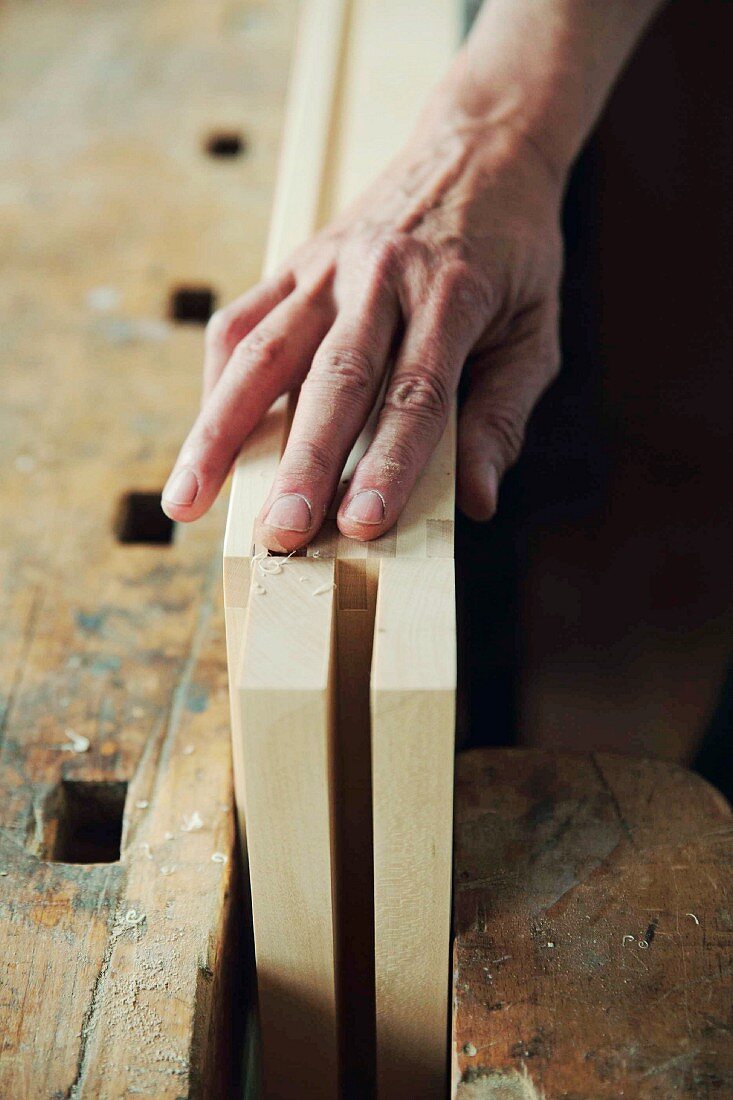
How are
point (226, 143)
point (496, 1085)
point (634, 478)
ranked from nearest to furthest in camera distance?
point (496, 1085)
point (634, 478)
point (226, 143)

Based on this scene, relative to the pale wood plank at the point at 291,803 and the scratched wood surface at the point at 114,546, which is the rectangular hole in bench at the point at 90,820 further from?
the pale wood plank at the point at 291,803

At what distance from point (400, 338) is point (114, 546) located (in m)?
0.40

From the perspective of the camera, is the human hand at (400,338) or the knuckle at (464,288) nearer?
the human hand at (400,338)

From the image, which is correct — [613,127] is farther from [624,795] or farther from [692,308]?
[624,795]

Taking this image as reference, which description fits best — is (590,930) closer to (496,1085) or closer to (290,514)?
(496,1085)

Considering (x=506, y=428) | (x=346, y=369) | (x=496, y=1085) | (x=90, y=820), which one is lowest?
(x=90, y=820)

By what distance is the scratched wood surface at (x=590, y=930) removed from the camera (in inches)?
27.8

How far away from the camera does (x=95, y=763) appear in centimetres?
94

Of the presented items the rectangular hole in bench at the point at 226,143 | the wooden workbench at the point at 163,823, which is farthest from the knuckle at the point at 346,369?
the rectangular hole in bench at the point at 226,143

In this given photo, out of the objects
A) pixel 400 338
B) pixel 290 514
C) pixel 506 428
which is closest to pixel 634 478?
pixel 506 428

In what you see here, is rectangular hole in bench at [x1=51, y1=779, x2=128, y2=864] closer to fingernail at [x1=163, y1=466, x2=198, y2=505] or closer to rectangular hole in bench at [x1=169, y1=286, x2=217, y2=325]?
fingernail at [x1=163, y1=466, x2=198, y2=505]

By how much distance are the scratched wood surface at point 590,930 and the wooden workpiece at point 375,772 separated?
6cm

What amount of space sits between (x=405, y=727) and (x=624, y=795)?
0.90 feet

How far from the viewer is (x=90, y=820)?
96cm
